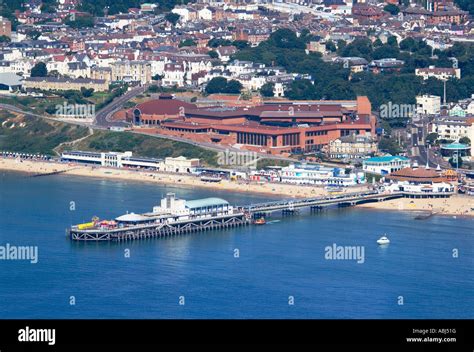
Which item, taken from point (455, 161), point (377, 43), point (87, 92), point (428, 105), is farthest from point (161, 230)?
point (377, 43)

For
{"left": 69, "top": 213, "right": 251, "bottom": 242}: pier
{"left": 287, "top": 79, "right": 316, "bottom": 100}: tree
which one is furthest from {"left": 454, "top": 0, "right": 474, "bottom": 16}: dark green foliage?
{"left": 69, "top": 213, "right": 251, "bottom": 242}: pier

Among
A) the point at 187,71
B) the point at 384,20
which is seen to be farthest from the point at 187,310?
the point at 384,20

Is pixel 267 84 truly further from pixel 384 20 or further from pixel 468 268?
pixel 468 268

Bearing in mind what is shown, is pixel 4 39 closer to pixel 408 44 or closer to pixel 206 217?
pixel 408 44

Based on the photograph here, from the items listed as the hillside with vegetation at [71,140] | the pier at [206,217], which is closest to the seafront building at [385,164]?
the pier at [206,217]

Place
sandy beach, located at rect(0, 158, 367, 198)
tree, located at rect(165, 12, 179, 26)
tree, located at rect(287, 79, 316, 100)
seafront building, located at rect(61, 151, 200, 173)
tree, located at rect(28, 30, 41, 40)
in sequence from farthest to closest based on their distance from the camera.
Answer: tree, located at rect(165, 12, 179, 26) < tree, located at rect(28, 30, 41, 40) < tree, located at rect(287, 79, 316, 100) < seafront building, located at rect(61, 151, 200, 173) < sandy beach, located at rect(0, 158, 367, 198)

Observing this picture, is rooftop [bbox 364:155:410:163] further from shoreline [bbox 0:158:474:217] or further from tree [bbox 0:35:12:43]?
tree [bbox 0:35:12:43]
